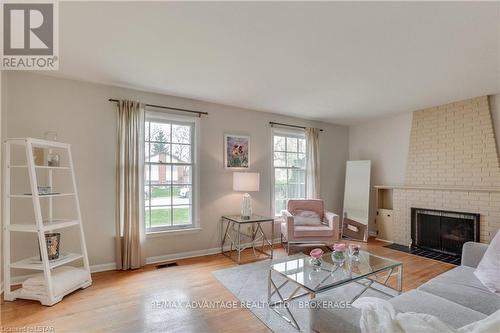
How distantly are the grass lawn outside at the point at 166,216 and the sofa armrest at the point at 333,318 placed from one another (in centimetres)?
261

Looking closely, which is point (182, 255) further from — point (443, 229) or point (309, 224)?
point (443, 229)

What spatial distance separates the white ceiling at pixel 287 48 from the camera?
1832mm

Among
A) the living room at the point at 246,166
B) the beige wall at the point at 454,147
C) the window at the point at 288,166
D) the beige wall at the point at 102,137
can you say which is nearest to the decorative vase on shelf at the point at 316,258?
the living room at the point at 246,166

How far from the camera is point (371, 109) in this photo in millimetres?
4434

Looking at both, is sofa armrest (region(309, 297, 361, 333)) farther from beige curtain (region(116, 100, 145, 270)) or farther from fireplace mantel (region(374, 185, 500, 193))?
fireplace mantel (region(374, 185, 500, 193))

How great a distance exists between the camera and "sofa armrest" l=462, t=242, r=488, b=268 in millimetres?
2330

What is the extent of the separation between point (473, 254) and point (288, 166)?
3000 millimetres

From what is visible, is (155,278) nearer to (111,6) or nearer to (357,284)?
(357,284)

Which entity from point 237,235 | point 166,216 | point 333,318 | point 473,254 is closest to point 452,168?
point 473,254

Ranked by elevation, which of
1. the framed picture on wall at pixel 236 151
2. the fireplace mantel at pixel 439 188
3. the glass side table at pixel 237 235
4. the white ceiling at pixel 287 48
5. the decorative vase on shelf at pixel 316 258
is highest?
the white ceiling at pixel 287 48

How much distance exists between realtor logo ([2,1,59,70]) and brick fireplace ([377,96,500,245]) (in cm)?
518

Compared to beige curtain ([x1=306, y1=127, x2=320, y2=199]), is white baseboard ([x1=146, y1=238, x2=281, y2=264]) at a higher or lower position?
lower

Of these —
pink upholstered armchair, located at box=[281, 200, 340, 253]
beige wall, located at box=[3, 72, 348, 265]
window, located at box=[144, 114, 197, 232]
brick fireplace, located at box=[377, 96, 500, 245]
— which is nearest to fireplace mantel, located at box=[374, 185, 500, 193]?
brick fireplace, located at box=[377, 96, 500, 245]

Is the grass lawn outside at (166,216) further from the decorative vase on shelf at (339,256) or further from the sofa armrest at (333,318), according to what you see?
the sofa armrest at (333,318)
